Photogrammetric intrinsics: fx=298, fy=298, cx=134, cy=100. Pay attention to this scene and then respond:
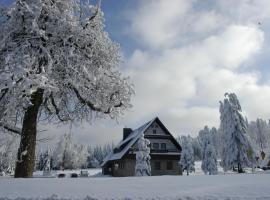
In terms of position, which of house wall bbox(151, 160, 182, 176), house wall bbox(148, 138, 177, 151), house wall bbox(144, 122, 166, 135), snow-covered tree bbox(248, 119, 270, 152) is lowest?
house wall bbox(151, 160, 182, 176)

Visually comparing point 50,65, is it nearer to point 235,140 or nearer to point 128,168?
point 128,168

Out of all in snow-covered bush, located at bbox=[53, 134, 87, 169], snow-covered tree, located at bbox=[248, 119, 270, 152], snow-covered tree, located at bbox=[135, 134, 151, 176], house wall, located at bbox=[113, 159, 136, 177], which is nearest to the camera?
snow-covered tree, located at bbox=[135, 134, 151, 176]

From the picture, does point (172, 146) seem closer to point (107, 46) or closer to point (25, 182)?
point (107, 46)

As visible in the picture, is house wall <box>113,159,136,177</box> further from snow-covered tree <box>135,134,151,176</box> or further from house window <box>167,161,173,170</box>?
house window <box>167,161,173,170</box>

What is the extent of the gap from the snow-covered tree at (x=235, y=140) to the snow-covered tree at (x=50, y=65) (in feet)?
100

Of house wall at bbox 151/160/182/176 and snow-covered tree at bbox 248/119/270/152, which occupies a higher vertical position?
snow-covered tree at bbox 248/119/270/152

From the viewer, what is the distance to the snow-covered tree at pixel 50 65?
38.9 feet

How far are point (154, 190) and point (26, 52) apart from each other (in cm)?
804

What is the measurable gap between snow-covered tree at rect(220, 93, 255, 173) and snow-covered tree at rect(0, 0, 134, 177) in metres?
30.6

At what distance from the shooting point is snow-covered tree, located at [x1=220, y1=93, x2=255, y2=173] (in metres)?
41.4

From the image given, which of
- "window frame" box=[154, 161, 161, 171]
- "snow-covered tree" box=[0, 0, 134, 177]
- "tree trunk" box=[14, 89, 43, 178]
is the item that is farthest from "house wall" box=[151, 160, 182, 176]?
"tree trunk" box=[14, 89, 43, 178]

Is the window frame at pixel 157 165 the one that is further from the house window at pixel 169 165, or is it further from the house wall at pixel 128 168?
the house wall at pixel 128 168

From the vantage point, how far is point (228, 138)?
4241 cm

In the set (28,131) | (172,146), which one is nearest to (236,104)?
(172,146)
